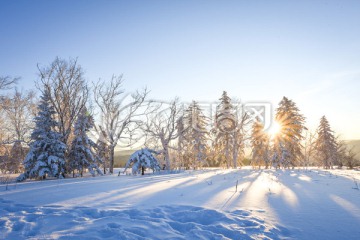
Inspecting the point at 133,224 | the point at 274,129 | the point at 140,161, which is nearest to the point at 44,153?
the point at 140,161

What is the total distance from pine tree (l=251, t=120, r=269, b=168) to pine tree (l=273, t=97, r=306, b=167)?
3.72 metres

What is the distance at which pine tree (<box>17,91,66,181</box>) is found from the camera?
53.0ft

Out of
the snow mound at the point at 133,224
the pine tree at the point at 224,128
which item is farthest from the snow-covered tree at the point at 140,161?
the pine tree at the point at 224,128

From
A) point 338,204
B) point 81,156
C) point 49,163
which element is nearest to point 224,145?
point 81,156

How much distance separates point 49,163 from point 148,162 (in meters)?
7.50

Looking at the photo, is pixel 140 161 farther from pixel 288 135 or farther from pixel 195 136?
pixel 288 135

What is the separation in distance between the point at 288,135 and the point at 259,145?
544cm

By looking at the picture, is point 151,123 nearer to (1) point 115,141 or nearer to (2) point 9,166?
(1) point 115,141

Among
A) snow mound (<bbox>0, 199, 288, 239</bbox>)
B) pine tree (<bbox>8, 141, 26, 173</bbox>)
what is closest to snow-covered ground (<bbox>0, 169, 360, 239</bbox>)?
snow mound (<bbox>0, 199, 288, 239</bbox>)

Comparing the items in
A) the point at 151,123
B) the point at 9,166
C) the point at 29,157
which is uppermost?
the point at 151,123

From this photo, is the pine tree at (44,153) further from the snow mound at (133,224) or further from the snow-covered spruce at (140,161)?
the snow mound at (133,224)

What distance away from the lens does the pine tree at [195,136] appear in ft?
107

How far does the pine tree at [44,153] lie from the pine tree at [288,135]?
25.3 m

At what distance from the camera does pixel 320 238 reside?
3535 millimetres
